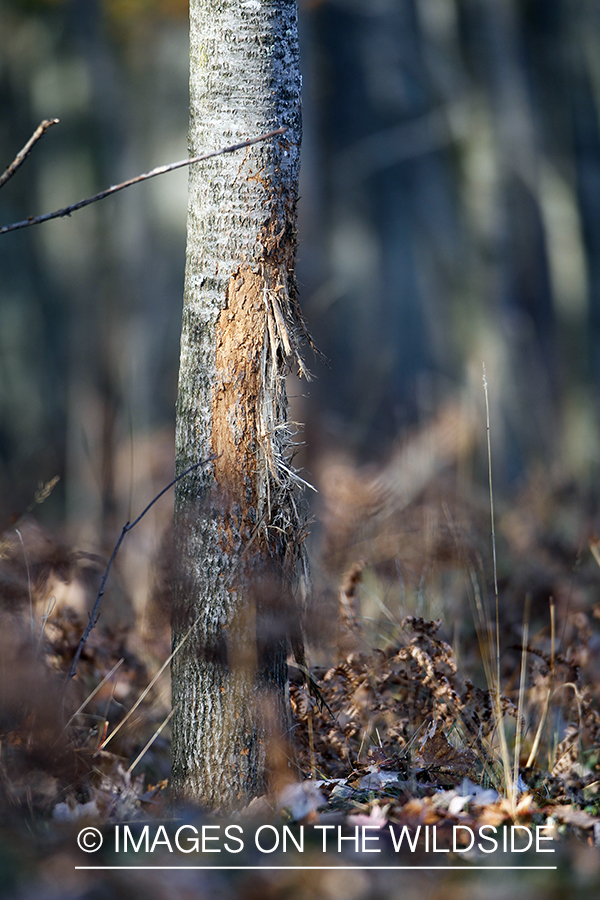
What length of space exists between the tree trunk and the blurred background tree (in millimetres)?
3299

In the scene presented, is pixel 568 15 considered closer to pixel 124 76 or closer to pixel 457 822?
pixel 124 76

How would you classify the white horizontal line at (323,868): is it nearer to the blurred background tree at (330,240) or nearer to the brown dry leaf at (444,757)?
the brown dry leaf at (444,757)

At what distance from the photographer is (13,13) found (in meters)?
Result: 8.25

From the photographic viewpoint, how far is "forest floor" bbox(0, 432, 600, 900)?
1906mm

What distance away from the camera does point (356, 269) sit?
9.98 metres

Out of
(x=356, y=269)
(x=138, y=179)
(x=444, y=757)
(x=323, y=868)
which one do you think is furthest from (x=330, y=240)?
(x=323, y=868)

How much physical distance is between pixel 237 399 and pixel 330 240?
808 cm

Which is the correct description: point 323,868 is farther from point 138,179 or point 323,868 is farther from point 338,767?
point 138,179

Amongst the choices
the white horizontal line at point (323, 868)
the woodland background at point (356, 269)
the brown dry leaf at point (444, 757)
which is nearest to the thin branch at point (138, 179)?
the white horizontal line at point (323, 868)

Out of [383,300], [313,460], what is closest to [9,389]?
Result: [313,460]

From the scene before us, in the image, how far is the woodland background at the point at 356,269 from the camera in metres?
6.07

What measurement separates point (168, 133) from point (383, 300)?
4855mm

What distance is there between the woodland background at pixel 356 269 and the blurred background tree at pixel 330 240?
1.1 inches

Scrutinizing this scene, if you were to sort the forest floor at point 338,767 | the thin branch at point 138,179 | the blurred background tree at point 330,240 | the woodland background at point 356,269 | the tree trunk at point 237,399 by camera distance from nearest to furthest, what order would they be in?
the forest floor at point 338,767 < the thin branch at point 138,179 < the tree trunk at point 237,399 < the woodland background at point 356,269 < the blurred background tree at point 330,240
